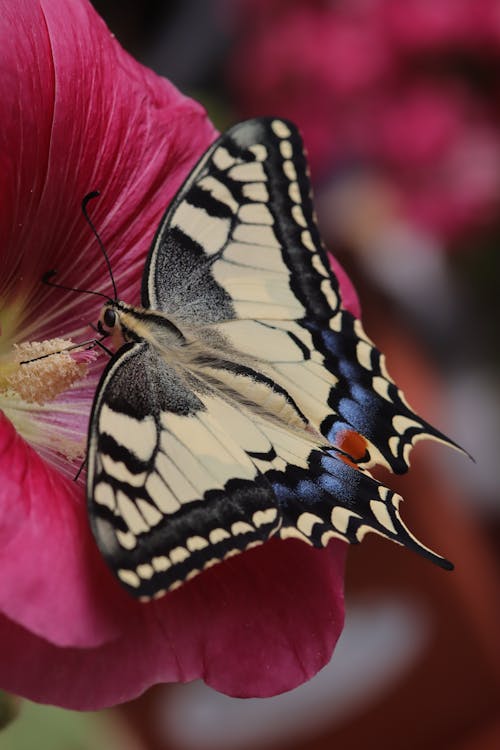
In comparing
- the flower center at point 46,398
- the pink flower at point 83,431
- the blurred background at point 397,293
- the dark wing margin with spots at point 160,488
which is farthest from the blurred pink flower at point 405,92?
the dark wing margin with spots at point 160,488

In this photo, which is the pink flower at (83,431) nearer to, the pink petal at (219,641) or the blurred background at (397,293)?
the pink petal at (219,641)

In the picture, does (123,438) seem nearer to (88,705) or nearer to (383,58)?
(88,705)

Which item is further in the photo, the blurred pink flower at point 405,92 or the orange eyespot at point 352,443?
the blurred pink flower at point 405,92

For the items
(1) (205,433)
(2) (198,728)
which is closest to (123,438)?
(1) (205,433)

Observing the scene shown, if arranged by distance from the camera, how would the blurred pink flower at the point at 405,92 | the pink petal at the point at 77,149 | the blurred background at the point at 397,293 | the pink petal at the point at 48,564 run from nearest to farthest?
the pink petal at the point at 48,564
the pink petal at the point at 77,149
the blurred background at the point at 397,293
the blurred pink flower at the point at 405,92

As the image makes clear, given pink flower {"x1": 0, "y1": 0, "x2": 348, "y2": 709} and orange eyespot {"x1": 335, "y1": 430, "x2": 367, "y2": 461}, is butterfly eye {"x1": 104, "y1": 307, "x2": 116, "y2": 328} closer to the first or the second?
pink flower {"x1": 0, "y1": 0, "x2": 348, "y2": 709}

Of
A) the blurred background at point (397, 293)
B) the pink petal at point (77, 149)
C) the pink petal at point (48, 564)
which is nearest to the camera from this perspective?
the pink petal at point (48, 564)
